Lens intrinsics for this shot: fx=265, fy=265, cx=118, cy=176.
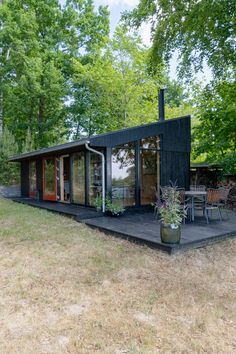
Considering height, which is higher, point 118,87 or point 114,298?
point 118,87

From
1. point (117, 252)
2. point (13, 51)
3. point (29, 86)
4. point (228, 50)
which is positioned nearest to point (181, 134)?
point (228, 50)

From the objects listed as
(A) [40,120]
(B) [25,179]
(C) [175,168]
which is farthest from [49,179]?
(A) [40,120]

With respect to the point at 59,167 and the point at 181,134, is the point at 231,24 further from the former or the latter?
the point at 59,167

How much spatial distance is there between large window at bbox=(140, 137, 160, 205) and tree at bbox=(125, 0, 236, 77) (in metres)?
2.91

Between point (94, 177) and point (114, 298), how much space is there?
5109 mm

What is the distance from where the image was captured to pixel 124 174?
24.8 ft

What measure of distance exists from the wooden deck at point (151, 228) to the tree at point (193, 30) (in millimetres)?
4931

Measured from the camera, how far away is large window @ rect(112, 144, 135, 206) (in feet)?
24.2

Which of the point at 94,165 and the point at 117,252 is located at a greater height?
the point at 94,165

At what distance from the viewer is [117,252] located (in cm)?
432

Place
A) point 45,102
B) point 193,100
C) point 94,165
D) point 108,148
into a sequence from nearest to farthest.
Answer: point 108,148 → point 94,165 → point 193,100 → point 45,102

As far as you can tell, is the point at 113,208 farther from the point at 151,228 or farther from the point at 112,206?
the point at 151,228

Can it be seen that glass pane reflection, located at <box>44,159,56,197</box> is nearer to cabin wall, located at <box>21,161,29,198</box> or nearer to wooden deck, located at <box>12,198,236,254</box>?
cabin wall, located at <box>21,161,29,198</box>

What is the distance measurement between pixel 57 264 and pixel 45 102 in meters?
15.1
